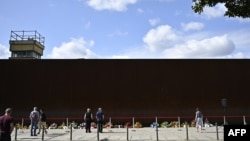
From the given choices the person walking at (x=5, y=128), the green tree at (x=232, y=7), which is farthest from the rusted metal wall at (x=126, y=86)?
the person walking at (x=5, y=128)

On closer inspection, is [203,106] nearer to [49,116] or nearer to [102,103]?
[102,103]

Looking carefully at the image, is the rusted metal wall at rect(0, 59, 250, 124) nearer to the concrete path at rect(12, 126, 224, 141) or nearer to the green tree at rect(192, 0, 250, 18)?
the concrete path at rect(12, 126, 224, 141)

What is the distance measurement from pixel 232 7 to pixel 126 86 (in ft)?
52.0

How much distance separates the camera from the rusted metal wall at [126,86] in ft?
90.7

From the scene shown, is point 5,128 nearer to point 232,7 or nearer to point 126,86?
point 232,7

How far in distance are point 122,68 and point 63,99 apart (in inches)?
206

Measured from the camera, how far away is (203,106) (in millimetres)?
27812

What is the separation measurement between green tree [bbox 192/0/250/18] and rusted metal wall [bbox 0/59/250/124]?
15075 millimetres

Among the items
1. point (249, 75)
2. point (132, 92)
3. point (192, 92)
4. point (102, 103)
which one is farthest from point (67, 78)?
point (249, 75)

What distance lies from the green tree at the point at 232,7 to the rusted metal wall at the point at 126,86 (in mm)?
15075

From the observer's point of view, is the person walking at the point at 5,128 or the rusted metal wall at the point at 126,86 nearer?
the person walking at the point at 5,128

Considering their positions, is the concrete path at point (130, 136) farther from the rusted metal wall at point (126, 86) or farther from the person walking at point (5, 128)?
the person walking at point (5, 128)

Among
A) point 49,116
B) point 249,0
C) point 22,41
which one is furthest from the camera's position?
point 22,41

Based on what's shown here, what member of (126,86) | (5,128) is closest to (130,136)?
(126,86)
